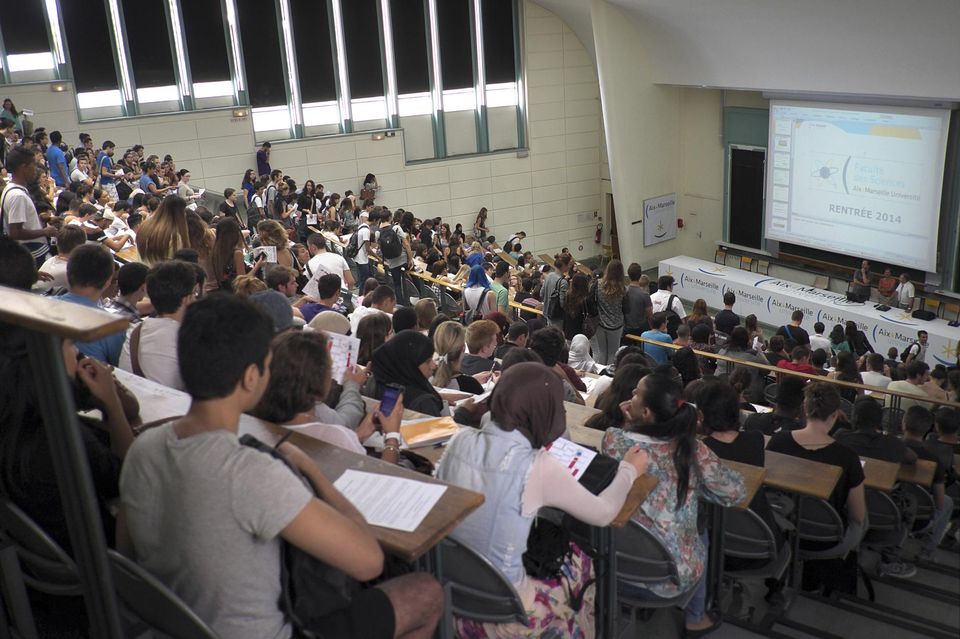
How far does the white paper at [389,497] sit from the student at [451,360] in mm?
2741

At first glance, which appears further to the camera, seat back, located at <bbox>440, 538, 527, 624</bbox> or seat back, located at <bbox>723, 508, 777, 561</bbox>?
seat back, located at <bbox>723, 508, 777, 561</bbox>

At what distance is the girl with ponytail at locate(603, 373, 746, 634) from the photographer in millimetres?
3221

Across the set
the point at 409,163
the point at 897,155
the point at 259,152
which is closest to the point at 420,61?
the point at 409,163

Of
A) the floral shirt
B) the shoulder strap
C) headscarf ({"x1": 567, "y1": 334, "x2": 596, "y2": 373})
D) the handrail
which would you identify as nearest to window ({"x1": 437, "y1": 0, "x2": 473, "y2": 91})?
the handrail

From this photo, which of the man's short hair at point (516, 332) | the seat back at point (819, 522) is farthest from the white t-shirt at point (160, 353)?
the man's short hair at point (516, 332)

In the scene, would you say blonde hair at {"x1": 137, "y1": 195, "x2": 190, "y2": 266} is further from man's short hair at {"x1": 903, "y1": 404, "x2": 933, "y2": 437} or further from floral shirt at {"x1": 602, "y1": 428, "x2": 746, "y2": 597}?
man's short hair at {"x1": 903, "y1": 404, "x2": 933, "y2": 437}

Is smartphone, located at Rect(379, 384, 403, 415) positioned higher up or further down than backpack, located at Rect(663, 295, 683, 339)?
higher up

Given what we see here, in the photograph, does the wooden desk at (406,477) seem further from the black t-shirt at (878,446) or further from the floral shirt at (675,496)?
the black t-shirt at (878,446)

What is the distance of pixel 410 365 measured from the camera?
416 cm

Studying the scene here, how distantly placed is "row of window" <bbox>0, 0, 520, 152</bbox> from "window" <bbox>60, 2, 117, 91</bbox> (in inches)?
0.7

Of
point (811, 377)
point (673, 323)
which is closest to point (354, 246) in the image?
point (673, 323)

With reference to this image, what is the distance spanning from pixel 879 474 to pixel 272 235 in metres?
5.21

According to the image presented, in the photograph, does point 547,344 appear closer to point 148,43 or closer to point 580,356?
point 580,356

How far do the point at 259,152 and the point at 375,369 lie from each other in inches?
515
